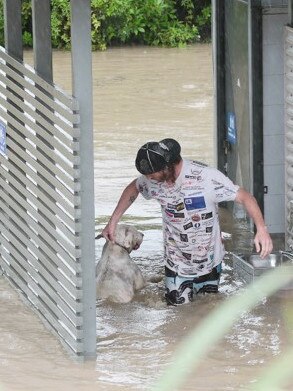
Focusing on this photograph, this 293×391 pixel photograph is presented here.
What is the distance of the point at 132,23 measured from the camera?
81.9 ft

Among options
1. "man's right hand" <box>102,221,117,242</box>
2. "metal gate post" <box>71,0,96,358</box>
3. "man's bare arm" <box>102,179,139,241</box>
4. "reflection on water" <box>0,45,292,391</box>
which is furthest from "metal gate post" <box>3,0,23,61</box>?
"metal gate post" <box>71,0,96,358</box>

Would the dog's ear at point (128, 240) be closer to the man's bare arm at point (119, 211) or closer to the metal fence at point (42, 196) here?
the man's bare arm at point (119, 211)

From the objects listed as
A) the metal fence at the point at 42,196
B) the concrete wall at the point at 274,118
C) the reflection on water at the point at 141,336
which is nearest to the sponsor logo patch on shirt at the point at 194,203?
the reflection on water at the point at 141,336

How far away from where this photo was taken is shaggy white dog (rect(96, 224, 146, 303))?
26.2ft

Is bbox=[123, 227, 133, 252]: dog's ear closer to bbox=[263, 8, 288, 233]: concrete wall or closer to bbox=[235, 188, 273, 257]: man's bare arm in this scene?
bbox=[235, 188, 273, 257]: man's bare arm

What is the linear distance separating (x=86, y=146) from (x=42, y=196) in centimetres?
81

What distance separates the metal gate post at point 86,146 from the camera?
6082mm

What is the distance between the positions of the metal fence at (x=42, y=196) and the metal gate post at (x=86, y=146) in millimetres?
39

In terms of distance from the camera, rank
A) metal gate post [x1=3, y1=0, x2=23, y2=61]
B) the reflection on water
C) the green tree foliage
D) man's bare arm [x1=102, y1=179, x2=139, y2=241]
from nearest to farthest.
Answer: the reflection on water
man's bare arm [x1=102, y1=179, x2=139, y2=241]
metal gate post [x1=3, y1=0, x2=23, y2=61]
the green tree foliage

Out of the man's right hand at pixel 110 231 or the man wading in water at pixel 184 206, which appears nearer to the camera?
the man wading in water at pixel 184 206

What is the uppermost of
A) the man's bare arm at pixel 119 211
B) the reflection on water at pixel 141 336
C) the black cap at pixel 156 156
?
the black cap at pixel 156 156

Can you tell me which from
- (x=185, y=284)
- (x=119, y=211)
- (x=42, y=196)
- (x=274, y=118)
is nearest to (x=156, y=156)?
(x=119, y=211)

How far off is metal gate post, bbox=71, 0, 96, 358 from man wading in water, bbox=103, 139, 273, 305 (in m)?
0.83

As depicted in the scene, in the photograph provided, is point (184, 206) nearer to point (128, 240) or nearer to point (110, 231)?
point (110, 231)
